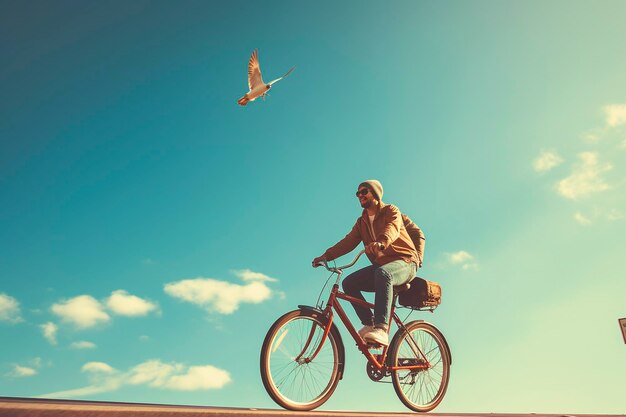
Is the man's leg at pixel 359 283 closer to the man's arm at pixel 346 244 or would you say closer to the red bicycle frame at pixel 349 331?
the red bicycle frame at pixel 349 331

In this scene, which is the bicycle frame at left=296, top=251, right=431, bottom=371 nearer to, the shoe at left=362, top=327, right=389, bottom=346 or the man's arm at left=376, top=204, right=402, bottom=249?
the shoe at left=362, top=327, right=389, bottom=346

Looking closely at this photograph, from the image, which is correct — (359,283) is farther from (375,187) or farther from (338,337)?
(375,187)

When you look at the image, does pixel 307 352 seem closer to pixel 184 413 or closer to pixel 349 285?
pixel 349 285

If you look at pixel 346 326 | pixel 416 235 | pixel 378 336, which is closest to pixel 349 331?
pixel 346 326

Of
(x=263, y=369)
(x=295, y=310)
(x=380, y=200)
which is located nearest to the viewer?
(x=263, y=369)

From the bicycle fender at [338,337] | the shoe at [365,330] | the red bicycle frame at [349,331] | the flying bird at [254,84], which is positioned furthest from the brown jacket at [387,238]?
the flying bird at [254,84]

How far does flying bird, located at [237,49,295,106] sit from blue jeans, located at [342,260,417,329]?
2648 centimetres

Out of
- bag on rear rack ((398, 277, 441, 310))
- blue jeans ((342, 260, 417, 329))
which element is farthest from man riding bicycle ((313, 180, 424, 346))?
bag on rear rack ((398, 277, 441, 310))

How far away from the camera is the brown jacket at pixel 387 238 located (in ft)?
19.3

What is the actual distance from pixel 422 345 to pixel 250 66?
89.8 ft

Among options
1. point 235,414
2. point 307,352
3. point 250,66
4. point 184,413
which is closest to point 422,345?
point 307,352

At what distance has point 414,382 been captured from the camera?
6.36 m

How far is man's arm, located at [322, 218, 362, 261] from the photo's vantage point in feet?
21.3

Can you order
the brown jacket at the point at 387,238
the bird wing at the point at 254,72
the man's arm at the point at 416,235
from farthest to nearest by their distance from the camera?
the bird wing at the point at 254,72
the man's arm at the point at 416,235
the brown jacket at the point at 387,238
